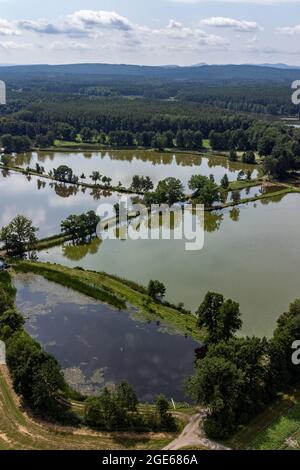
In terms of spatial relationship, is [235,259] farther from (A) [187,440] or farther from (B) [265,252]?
(A) [187,440]

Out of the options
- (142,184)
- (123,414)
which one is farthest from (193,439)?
(142,184)

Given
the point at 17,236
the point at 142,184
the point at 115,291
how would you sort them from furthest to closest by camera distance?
1. the point at 142,184
2. the point at 17,236
3. the point at 115,291

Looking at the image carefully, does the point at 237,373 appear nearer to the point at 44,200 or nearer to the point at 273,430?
the point at 273,430

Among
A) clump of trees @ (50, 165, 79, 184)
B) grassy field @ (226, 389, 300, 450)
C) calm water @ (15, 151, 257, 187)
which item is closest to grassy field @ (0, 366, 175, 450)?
grassy field @ (226, 389, 300, 450)

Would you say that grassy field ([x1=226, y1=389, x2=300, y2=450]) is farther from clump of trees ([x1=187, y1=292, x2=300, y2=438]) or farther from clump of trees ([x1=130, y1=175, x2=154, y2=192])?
clump of trees ([x1=130, y1=175, x2=154, y2=192])

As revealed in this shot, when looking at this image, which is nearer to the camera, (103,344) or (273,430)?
(273,430)

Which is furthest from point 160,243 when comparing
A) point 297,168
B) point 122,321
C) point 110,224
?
point 297,168

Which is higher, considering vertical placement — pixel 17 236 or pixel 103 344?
pixel 17 236

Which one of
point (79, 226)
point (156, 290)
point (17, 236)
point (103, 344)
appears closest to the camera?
point (103, 344)
